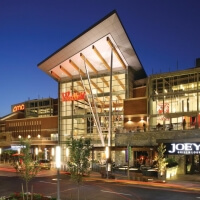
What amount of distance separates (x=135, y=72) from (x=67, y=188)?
34.6 meters

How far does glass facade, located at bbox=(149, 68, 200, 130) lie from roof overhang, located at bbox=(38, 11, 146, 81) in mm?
6777

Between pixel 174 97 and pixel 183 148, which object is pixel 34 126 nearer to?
pixel 174 97

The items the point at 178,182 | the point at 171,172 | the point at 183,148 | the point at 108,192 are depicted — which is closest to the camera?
the point at 108,192

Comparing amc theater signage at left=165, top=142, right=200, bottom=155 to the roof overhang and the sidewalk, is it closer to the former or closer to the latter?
the sidewalk

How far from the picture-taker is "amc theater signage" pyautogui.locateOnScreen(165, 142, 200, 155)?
3077cm

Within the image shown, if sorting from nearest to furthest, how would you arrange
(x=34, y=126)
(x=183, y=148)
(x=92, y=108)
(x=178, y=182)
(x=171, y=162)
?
(x=178, y=182) < (x=183, y=148) < (x=171, y=162) < (x=92, y=108) < (x=34, y=126)

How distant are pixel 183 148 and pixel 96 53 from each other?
23.6m

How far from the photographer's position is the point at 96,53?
4978 centimetres

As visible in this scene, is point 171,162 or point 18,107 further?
point 18,107

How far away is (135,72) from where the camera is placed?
184 ft

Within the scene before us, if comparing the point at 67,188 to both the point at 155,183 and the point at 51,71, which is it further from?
the point at 51,71

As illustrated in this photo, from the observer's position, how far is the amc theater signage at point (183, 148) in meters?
30.8

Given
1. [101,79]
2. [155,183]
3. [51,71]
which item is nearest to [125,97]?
[101,79]

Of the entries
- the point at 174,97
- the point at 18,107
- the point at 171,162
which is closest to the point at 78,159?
the point at 171,162
